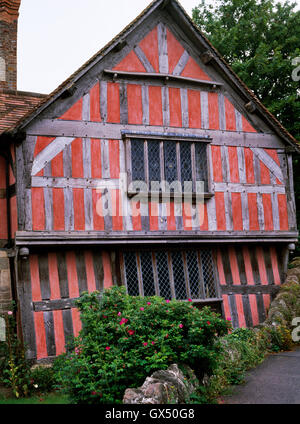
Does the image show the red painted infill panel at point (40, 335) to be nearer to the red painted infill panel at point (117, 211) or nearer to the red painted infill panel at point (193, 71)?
the red painted infill panel at point (117, 211)

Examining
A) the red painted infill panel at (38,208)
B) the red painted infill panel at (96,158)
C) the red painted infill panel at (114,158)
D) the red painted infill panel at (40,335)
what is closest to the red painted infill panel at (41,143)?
the red painted infill panel at (38,208)

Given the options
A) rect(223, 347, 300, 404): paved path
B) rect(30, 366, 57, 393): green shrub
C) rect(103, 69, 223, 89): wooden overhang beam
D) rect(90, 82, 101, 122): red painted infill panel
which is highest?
rect(103, 69, 223, 89): wooden overhang beam

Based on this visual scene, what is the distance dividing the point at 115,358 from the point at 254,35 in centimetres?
1492

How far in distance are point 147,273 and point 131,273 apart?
0.37 metres

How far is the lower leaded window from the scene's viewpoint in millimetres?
11297

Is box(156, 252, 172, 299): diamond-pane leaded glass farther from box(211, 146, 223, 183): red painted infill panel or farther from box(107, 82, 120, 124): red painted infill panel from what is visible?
box(107, 82, 120, 124): red painted infill panel

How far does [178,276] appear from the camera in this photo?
38.6 ft

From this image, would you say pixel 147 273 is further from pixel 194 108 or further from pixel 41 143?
pixel 194 108

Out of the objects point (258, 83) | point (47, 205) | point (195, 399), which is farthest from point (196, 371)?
point (258, 83)

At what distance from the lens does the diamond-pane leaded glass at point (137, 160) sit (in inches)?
447

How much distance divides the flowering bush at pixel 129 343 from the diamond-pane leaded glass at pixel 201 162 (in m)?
4.85

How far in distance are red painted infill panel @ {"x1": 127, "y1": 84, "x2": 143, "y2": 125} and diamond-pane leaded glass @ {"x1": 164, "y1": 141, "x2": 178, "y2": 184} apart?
2.69 ft

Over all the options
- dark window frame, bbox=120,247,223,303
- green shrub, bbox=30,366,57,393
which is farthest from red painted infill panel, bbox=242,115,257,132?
green shrub, bbox=30,366,57,393

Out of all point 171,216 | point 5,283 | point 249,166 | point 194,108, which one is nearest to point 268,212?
point 249,166
